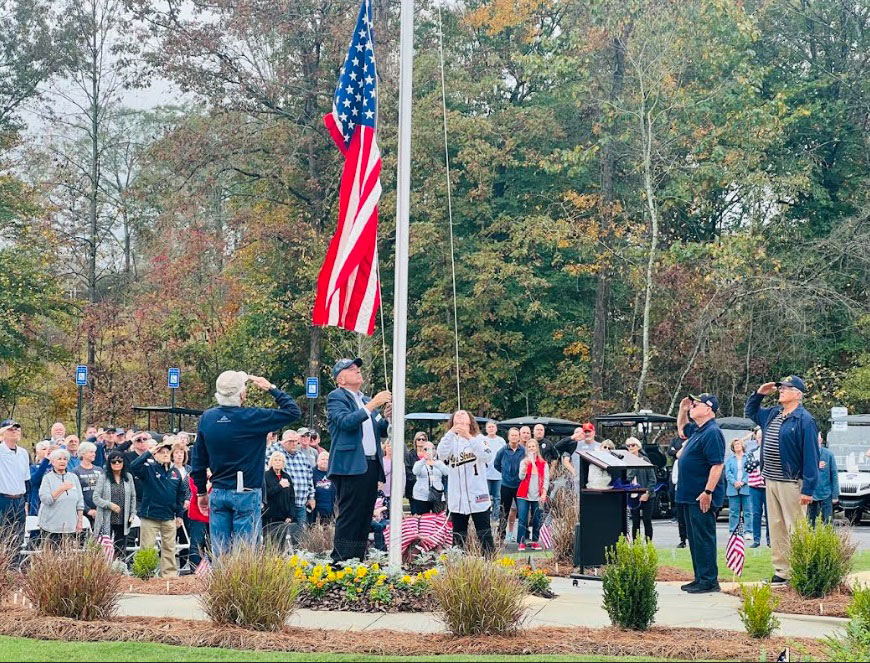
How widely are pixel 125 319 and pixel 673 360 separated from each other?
19128 millimetres

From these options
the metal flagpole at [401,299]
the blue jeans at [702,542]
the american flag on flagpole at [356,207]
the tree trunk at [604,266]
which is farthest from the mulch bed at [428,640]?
the tree trunk at [604,266]

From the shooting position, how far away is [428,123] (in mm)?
36062

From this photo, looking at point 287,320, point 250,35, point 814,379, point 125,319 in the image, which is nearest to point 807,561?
point 814,379

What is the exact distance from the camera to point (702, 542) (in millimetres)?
11602

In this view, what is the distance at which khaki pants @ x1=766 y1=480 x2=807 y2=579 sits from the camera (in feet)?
38.4

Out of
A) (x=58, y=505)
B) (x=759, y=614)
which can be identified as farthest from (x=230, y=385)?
(x=58, y=505)

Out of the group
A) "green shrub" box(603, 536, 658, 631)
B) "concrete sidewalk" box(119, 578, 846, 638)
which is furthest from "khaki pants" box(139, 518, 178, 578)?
"green shrub" box(603, 536, 658, 631)

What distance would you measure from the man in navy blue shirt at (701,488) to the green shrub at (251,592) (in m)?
4.42

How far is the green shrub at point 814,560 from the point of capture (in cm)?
1048

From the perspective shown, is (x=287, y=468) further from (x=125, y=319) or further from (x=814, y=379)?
(x=125, y=319)

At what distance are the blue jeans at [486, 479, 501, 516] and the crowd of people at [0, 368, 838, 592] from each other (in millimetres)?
52

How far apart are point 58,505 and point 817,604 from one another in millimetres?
8593

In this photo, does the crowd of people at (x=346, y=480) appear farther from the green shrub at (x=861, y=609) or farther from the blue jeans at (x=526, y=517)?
the green shrub at (x=861, y=609)

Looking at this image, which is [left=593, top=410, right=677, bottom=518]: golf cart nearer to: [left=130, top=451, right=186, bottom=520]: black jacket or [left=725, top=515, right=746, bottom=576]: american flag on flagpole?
[left=725, top=515, right=746, bottom=576]: american flag on flagpole
